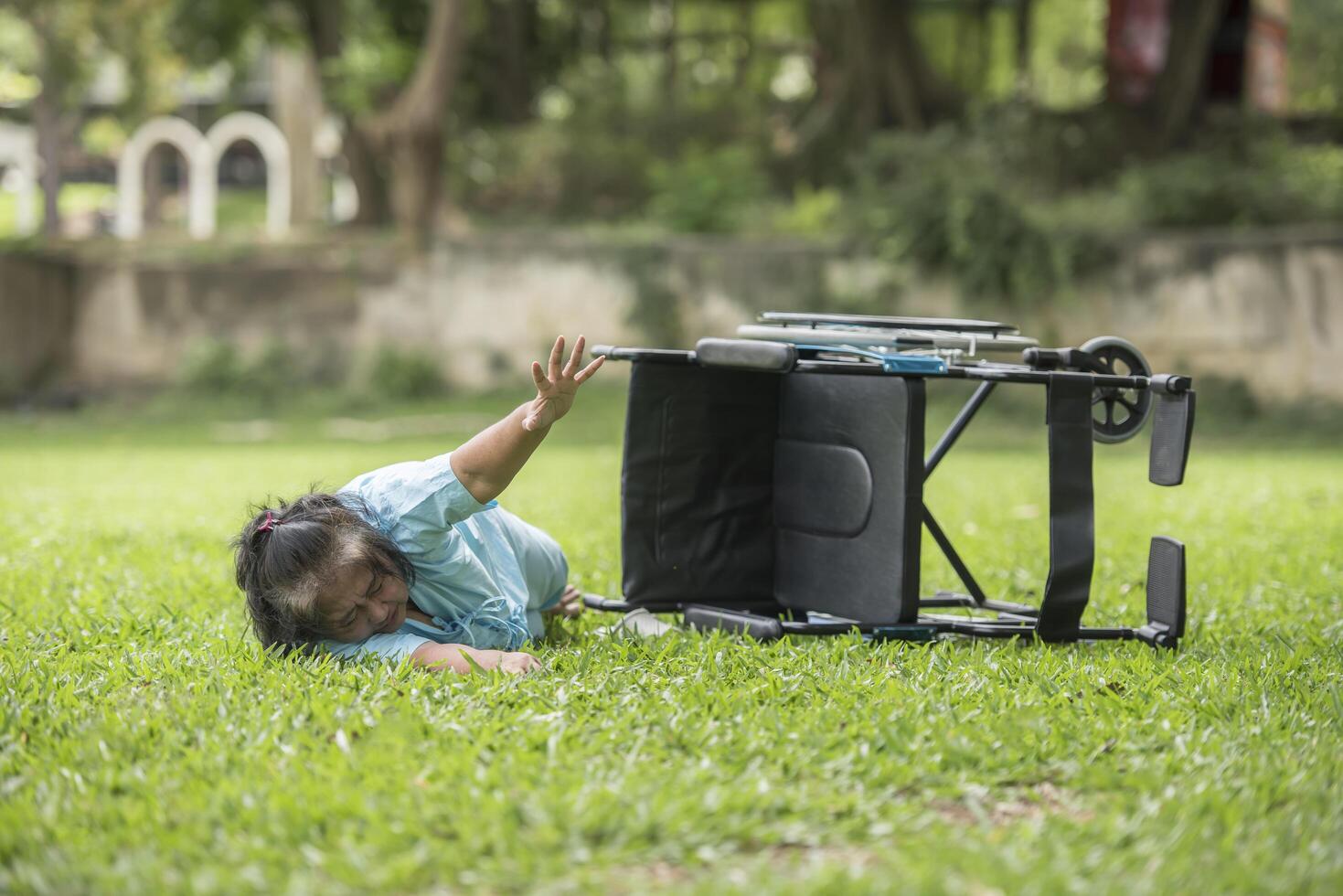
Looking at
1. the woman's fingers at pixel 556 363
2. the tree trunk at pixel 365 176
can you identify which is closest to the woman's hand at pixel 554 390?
the woman's fingers at pixel 556 363

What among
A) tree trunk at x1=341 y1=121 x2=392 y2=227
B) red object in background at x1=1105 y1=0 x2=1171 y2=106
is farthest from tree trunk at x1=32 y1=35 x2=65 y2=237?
red object in background at x1=1105 y1=0 x2=1171 y2=106

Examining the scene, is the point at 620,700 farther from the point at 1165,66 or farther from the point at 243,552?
the point at 1165,66

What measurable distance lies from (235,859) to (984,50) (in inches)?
843

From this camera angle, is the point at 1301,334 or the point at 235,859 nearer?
the point at 235,859

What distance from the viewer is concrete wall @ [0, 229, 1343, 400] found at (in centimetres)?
1408

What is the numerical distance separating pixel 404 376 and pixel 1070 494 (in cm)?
1266

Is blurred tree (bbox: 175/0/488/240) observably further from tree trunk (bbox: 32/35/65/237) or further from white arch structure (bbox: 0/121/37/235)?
white arch structure (bbox: 0/121/37/235)

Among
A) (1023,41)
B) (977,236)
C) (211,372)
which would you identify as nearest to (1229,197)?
(977,236)

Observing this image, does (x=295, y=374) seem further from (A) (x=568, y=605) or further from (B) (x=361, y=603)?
(B) (x=361, y=603)

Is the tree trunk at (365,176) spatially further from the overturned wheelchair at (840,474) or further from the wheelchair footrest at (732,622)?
the wheelchair footrest at (732,622)

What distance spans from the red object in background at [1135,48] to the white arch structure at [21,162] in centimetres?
2298

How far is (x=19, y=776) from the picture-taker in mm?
2883

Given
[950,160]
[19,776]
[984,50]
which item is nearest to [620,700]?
[19,776]

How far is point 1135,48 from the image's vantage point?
19.6 metres
